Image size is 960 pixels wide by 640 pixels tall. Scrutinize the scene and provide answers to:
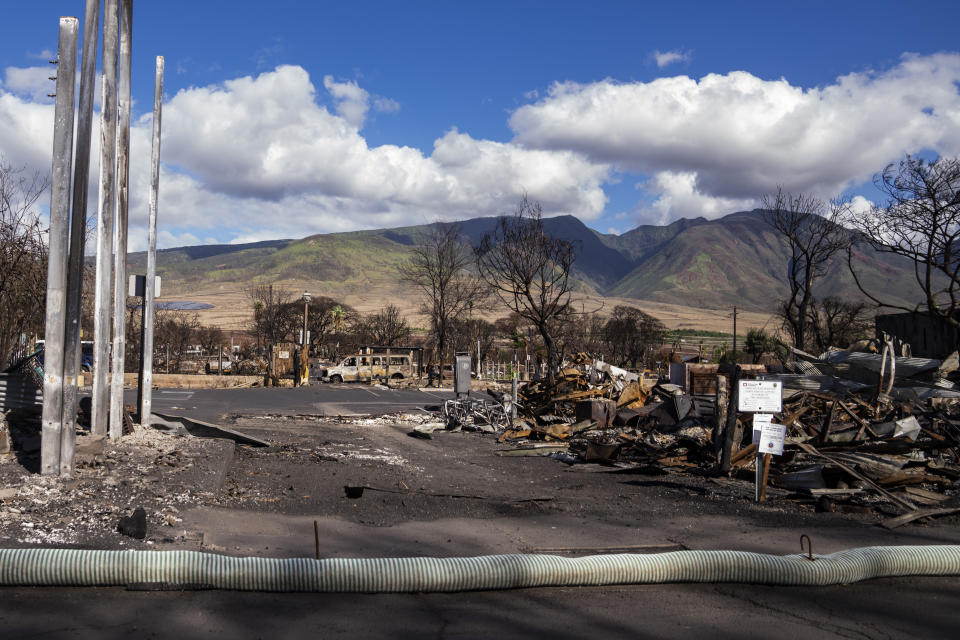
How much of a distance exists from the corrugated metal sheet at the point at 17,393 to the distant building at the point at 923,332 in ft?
83.7

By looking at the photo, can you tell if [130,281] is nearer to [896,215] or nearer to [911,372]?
[911,372]

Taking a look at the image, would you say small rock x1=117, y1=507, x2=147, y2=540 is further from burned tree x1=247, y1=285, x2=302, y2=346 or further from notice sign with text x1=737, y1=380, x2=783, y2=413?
burned tree x1=247, y1=285, x2=302, y2=346

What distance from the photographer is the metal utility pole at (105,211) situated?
446 inches

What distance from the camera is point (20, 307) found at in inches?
748

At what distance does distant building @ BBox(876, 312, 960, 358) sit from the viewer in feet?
89.6

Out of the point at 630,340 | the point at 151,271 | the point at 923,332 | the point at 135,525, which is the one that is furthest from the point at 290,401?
the point at 630,340

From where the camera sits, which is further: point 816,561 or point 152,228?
point 152,228

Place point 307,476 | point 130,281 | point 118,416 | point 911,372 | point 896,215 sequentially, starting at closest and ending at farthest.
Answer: point 307,476 → point 118,416 → point 130,281 → point 911,372 → point 896,215

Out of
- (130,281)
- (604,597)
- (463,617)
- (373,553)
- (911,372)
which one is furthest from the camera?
(911,372)

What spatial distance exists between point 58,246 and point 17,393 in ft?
15.8

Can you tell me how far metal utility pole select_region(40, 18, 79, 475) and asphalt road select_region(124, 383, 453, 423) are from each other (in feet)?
36.8

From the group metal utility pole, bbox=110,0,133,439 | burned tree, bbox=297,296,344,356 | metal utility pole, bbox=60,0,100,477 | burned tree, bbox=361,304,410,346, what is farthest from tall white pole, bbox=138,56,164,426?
burned tree, bbox=361,304,410,346

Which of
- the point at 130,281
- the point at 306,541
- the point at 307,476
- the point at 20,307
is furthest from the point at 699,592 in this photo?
the point at 20,307

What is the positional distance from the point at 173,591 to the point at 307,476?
6064 millimetres
